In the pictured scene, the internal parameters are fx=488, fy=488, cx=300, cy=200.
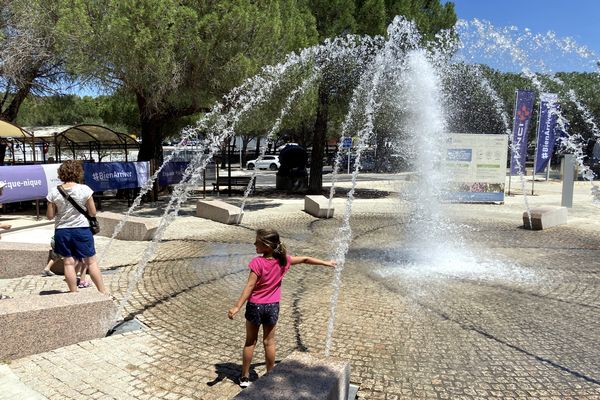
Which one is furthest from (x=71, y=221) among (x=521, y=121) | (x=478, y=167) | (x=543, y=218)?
(x=521, y=121)

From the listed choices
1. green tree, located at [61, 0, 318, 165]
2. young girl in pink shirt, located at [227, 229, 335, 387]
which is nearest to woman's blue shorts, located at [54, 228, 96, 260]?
young girl in pink shirt, located at [227, 229, 335, 387]

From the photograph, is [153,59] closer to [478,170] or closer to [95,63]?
[95,63]

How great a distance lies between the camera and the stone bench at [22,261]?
6.80 metres

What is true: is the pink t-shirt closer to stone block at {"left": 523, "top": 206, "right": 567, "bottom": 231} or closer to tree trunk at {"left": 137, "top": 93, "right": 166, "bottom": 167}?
stone block at {"left": 523, "top": 206, "right": 567, "bottom": 231}

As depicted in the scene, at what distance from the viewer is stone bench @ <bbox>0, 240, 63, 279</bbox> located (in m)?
6.80

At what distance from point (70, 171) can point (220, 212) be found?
21.3ft

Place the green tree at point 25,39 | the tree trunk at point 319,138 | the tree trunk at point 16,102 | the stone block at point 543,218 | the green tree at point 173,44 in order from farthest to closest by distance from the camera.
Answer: the tree trunk at point 319,138 → the tree trunk at point 16,102 → the green tree at point 25,39 → the green tree at point 173,44 → the stone block at point 543,218

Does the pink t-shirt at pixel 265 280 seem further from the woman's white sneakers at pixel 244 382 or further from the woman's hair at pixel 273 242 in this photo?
the woman's white sneakers at pixel 244 382

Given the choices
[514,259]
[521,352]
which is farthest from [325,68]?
[521,352]

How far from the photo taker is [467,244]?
31.9 ft

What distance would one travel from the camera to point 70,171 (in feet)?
18.6

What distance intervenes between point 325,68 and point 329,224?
7339 millimetres

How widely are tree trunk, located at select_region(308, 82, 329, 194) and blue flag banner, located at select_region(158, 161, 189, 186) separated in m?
5.21

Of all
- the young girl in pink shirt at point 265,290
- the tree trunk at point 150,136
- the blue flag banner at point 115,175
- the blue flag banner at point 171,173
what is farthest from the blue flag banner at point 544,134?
the young girl in pink shirt at point 265,290
